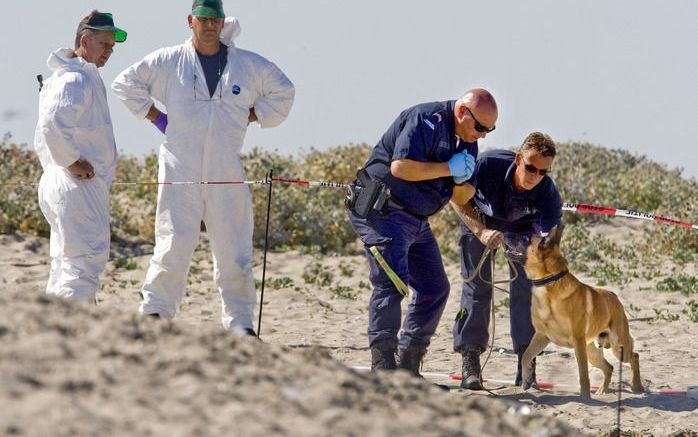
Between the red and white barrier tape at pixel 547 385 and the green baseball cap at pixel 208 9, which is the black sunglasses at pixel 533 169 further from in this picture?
the green baseball cap at pixel 208 9

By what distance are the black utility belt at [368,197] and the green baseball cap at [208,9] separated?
1437 millimetres

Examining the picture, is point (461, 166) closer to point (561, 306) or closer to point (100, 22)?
point (561, 306)

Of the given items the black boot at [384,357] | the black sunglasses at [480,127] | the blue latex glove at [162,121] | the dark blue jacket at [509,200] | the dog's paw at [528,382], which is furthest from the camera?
the blue latex glove at [162,121]

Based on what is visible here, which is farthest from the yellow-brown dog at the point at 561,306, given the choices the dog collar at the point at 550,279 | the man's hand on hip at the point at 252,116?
the man's hand on hip at the point at 252,116

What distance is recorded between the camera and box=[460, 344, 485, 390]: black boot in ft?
26.4

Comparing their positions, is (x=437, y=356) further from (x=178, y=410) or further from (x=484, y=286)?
(x=178, y=410)

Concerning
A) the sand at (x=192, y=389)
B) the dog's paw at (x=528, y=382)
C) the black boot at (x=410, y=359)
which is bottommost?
the dog's paw at (x=528, y=382)

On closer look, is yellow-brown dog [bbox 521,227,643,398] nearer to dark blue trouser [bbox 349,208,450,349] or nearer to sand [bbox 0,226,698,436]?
dark blue trouser [bbox 349,208,450,349]

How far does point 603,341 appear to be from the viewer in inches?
319

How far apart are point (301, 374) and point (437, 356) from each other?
477 cm

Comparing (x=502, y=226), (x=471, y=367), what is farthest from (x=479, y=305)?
(x=502, y=226)

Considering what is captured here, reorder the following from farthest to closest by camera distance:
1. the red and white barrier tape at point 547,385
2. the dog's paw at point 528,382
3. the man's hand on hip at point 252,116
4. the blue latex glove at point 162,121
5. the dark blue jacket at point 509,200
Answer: the man's hand on hip at point 252,116, the blue latex glove at point 162,121, the red and white barrier tape at point 547,385, the dog's paw at point 528,382, the dark blue jacket at point 509,200

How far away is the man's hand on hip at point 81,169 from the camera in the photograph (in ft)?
25.8

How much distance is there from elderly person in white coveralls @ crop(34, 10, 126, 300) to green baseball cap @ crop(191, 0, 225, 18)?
0.49m
